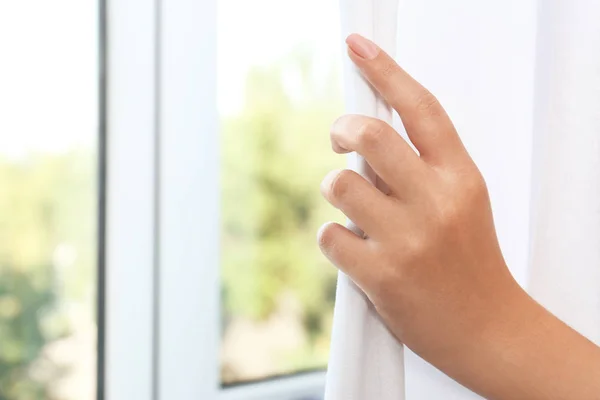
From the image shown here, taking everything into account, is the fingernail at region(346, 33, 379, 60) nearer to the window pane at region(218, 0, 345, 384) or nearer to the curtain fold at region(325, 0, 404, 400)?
the curtain fold at region(325, 0, 404, 400)

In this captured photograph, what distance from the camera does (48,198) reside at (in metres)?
0.98

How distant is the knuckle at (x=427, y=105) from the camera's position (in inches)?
25.4

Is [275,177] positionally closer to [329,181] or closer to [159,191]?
[159,191]

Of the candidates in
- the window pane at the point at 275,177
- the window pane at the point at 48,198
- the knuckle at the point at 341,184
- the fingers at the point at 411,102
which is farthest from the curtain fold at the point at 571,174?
the window pane at the point at 48,198

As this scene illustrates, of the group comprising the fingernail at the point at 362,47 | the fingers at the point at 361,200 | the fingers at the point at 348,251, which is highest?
the fingernail at the point at 362,47

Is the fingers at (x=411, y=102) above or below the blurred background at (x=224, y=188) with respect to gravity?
above

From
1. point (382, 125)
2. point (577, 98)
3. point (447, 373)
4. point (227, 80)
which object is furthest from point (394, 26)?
point (227, 80)

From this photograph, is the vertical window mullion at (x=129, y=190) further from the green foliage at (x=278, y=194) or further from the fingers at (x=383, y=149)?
the fingers at (x=383, y=149)

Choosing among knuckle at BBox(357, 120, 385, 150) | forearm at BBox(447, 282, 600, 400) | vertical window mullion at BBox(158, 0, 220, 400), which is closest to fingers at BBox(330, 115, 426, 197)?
knuckle at BBox(357, 120, 385, 150)

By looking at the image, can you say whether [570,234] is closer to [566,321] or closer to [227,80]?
[566,321]

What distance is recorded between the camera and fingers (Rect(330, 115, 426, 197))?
0.61 metres

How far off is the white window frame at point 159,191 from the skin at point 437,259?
412 mm

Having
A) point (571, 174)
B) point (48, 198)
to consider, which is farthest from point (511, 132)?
point (48, 198)

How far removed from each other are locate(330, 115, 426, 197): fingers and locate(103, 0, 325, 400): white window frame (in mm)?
427
